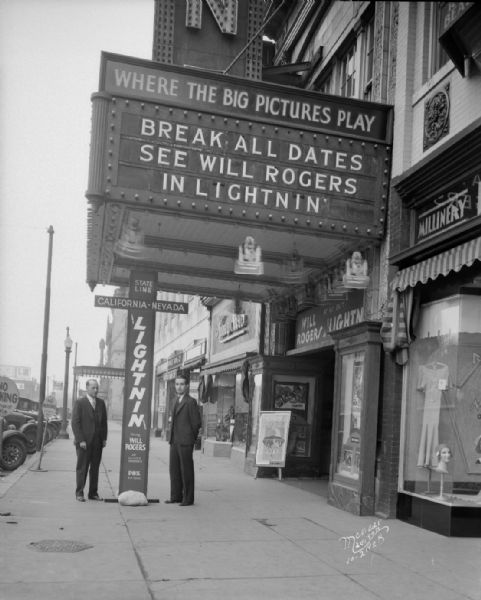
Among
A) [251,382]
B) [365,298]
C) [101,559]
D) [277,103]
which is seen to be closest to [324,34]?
[277,103]

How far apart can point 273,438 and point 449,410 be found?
20.0 feet

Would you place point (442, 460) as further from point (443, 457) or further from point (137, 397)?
point (137, 397)

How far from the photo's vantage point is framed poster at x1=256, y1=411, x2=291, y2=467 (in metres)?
14.7

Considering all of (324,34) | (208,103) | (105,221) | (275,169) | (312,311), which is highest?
(324,34)

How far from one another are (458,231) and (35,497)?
301 inches

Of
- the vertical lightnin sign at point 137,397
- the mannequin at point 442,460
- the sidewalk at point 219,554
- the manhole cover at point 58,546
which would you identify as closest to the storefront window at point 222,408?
the vertical lightnin sign at point 137,397

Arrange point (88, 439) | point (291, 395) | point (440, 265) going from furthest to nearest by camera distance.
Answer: point (291, 395) → point (88, 439) → point (440, 265)

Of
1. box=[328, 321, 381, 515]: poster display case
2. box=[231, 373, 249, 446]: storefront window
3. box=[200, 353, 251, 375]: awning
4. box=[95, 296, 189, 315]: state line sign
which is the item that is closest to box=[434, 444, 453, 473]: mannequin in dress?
box=[328, 321, 381, 515]: poster display case

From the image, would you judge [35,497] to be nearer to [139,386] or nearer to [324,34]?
[139,386]

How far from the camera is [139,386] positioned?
10.9m

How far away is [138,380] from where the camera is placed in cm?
1091

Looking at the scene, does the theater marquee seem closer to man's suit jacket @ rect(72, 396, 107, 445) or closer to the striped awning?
the striped awning

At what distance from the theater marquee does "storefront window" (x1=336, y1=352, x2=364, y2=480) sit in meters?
2.07
